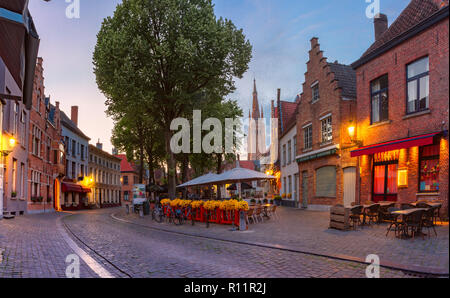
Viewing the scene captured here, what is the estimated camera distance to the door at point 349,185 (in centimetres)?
1873

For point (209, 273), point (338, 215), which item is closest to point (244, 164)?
point (338, 215)

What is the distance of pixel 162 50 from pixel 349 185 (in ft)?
41.6

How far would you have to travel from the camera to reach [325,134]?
72.1 ft

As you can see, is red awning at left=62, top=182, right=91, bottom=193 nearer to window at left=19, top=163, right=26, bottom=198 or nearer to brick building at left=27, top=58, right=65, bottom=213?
brick building at left=27, top=58, right=65, bottom=213

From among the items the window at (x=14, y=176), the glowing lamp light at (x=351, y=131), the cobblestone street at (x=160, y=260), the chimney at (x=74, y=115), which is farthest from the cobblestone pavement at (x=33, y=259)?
the chimney at (x=74, y=115)

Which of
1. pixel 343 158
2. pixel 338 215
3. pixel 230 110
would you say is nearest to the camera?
pixel 338 215

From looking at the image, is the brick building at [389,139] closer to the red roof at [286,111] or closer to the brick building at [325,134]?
the brick building at [325,134]

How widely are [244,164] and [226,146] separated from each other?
69664 mm

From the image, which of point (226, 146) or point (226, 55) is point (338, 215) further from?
point (226, 146)

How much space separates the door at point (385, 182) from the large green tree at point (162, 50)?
10408 millimetres

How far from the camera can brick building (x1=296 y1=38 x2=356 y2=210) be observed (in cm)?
1961

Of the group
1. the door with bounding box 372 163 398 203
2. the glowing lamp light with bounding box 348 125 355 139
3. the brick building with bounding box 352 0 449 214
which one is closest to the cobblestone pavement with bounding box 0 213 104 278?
the brick building with bounding box 352 0 449 214

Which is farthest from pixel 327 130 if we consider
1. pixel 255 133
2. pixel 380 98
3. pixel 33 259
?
pixel 255 133

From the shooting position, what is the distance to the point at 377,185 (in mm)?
15766
